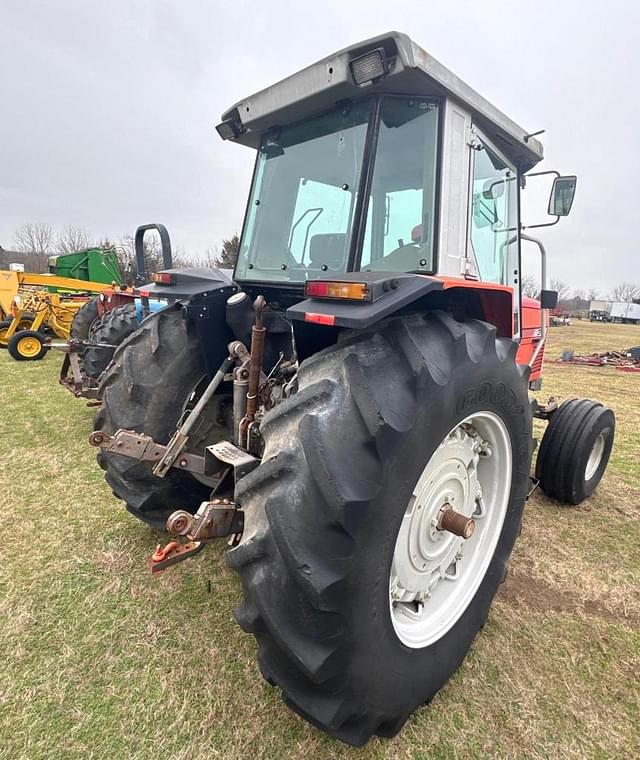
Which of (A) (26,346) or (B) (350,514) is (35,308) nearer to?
(A) (26,346)

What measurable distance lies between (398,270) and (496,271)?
1067mm

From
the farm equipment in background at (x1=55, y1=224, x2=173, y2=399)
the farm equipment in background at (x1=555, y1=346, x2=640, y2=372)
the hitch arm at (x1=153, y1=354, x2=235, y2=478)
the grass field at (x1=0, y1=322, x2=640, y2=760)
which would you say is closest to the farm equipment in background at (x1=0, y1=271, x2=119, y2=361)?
the farm equipment in background at (x1=55, y1=224, x2=173, y2=399)

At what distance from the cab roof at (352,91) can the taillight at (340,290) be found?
83 centimetres

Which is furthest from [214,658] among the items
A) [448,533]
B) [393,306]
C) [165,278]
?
[165,278]

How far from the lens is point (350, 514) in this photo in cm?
119

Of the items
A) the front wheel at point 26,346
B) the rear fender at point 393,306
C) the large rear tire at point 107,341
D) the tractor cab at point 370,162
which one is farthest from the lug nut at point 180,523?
the front wheel at point 26,346

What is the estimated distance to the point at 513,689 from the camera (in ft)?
5.73

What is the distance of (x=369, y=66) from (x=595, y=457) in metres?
3.16

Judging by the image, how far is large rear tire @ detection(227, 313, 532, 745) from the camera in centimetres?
120

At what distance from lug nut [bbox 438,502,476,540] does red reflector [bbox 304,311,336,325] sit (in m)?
0.88

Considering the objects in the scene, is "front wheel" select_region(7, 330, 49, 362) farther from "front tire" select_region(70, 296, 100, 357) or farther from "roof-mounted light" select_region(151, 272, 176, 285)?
"roof-mounted light" select_region(151, 272, 176, 285)

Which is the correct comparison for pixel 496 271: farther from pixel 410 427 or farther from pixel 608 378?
pixel 608 378

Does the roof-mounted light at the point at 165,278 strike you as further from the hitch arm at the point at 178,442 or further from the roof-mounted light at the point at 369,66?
the roof-mounted light at the point at 369,66

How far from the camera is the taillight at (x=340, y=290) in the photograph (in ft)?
4.49
